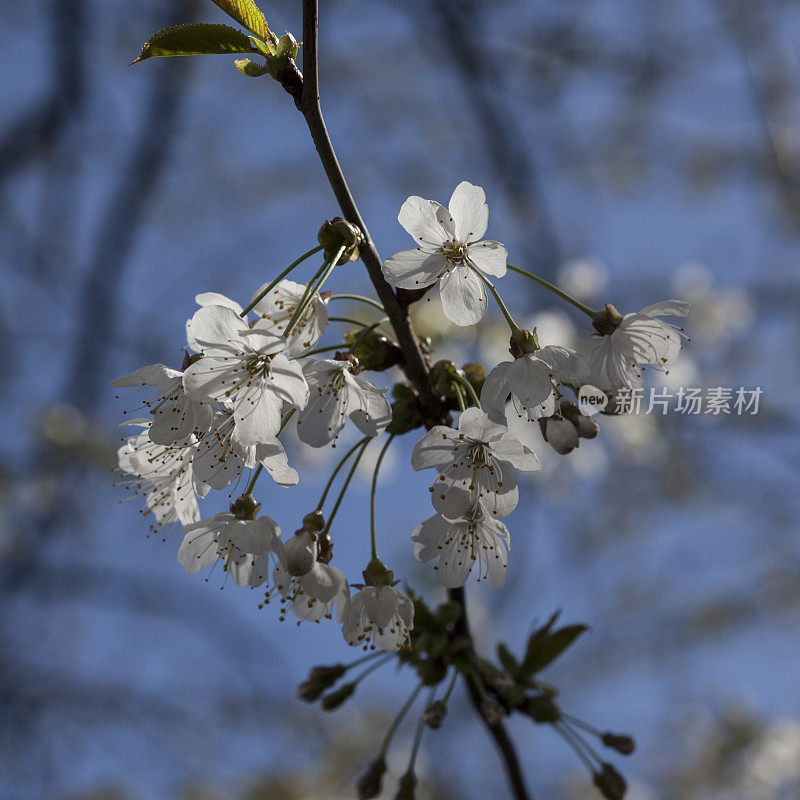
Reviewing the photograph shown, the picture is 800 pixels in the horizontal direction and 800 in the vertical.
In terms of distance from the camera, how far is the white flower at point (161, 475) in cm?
159

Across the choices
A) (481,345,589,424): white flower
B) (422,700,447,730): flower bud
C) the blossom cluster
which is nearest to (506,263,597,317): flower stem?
the blossom cluster

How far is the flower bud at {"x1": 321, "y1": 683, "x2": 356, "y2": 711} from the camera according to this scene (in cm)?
186

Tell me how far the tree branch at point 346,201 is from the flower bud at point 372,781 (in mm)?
899

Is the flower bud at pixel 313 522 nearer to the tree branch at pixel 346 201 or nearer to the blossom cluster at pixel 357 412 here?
the blossom cluster at pixel 357 412

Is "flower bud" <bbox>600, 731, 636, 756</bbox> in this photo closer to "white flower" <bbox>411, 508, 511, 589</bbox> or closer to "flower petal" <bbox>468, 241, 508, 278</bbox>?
"white flower" <bbox>411, 508, 511, 589</bbox>

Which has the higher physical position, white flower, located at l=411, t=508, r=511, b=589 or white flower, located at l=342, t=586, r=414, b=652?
white flower, located at l=411, t=508, r=511, b=589

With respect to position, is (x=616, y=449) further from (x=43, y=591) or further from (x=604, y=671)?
(x=43, y=591)

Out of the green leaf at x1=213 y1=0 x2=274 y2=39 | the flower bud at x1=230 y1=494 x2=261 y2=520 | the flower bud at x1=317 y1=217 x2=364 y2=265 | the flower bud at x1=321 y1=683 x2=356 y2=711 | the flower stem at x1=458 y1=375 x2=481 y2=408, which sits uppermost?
the green leaf at x1=213 y1=0 x2=274 y2=39

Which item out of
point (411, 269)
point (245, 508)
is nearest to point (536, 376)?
point (411, 269)

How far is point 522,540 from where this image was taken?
15.8ft

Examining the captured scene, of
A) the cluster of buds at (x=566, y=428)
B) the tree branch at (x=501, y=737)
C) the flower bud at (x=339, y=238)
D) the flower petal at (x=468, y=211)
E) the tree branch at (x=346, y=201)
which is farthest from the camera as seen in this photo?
the tree branch at (x=501, y=737)

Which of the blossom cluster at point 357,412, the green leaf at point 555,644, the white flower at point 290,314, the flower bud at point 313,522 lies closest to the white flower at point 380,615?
the blossom cluster at point 357,412

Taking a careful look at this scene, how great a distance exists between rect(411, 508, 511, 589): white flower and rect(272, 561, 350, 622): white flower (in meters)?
0.17

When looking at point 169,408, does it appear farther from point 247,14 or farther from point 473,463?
point 247,14
